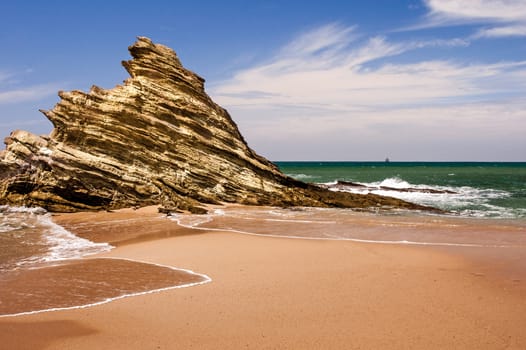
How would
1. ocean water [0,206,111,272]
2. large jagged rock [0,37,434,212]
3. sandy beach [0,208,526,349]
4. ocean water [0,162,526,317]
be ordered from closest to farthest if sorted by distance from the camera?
sandy beach [0,208,526,349]
ocean water [0,162,526,317]
ocean water [0,206,111,272]
large jagged rock [0,37,434,212]

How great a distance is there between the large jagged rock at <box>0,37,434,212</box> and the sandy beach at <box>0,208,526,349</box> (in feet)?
35.0

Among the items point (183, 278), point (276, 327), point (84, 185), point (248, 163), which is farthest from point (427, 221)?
point (84, 185)

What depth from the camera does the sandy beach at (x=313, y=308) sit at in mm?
5289

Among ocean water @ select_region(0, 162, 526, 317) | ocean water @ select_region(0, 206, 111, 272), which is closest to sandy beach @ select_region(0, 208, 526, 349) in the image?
ocean water @ select_region(0, 162, 526, 317)

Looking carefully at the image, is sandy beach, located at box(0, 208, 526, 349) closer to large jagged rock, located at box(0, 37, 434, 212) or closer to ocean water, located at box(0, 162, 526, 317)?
ocean water, located at box(0, 162, 526, 317)

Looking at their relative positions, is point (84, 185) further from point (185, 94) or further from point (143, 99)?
point (185, 94)

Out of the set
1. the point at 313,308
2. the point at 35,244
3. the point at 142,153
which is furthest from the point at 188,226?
the point at 313,308

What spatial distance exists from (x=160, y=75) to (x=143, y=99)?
68.8 inches

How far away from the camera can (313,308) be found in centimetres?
636

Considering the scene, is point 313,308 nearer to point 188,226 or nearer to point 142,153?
point 188,226

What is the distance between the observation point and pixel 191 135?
2197cm

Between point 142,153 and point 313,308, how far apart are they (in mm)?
16360

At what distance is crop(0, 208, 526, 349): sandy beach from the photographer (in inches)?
208

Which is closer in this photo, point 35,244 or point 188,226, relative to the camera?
point 35,244
